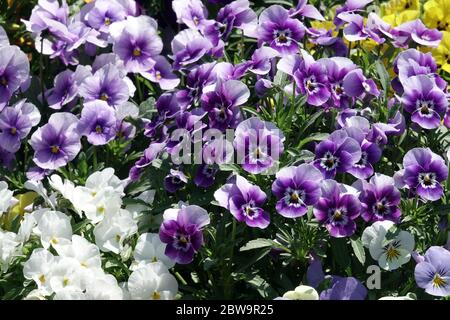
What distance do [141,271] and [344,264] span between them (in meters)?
0.60

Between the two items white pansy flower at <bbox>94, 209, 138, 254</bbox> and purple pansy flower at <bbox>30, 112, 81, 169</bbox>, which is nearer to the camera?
white pansy flower at <bbox>94, 209, 138, 254</bbox>

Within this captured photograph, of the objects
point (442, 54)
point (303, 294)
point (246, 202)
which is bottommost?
point (442, 54)

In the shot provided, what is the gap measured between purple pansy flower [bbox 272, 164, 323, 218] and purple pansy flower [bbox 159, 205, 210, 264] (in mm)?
228

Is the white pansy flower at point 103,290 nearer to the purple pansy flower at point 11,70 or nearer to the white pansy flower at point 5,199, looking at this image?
the white pansy flower at point 5,199

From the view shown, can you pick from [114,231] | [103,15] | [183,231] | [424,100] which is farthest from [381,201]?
[103,15]

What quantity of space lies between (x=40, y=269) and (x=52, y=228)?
0.16 meters

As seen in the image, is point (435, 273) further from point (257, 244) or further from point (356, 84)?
point (356, 84)

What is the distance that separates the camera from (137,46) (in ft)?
12.5

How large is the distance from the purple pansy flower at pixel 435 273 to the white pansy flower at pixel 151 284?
72 centimetres

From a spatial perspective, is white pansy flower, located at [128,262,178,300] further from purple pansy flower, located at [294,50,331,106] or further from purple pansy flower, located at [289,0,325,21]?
purple pansy flower, located at [289,0,325,21]

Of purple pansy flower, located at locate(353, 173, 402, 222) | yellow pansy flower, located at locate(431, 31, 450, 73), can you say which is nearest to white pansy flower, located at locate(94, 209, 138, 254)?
purple pansy flower, located at locate(353, 173, 402, 222)

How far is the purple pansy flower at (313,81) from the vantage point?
3.32 m

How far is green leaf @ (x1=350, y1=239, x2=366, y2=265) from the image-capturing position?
3.05m

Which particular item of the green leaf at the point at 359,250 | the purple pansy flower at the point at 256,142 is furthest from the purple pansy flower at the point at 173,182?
the green leaf at the point at 359,250
